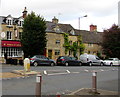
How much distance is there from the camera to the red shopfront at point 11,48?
34.0m

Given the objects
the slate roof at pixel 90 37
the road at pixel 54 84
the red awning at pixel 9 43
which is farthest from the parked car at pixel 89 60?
the road at pixel 54 84

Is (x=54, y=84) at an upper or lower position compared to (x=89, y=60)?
lower

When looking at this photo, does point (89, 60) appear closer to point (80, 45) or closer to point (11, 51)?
point (80, 45)

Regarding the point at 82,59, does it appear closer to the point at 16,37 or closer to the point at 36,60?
the point at 36,60

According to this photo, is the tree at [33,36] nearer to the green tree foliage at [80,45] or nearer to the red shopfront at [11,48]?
the red shopfront at [11,48]

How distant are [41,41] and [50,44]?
8531 mm

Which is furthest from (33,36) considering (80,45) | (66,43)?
(80,45)

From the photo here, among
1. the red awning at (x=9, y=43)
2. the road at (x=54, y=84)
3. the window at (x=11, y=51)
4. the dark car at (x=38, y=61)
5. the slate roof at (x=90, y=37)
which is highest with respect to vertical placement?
the slate roof at (x=90, y=37)

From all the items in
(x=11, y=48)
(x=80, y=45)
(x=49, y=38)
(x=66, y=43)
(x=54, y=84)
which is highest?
(x=49, y=38)

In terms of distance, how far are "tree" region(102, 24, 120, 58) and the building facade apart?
5.44 metres

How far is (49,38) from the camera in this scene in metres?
39.5

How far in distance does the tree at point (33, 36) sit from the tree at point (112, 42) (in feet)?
56.0

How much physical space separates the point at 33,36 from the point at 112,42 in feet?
63.4

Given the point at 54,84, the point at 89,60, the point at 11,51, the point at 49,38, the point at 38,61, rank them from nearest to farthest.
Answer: the point at 54,84 → the point at 38,61 → the point at 89,60 → the point at 11,51 → the point at 49,38
